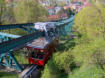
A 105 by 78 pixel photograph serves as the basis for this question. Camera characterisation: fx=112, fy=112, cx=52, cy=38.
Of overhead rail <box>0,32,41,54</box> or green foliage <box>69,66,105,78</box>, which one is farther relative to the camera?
green foliage <box>69,66,105,78</box>

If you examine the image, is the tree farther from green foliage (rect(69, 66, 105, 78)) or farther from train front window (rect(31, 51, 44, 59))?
green foliage (rect(69, 66, 105, 78))

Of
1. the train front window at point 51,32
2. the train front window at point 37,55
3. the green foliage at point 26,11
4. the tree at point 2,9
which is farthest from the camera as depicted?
the green foliage at point 26,11

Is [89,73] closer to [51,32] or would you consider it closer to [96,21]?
[96,21]

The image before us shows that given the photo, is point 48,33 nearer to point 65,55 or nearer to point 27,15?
point 65,55

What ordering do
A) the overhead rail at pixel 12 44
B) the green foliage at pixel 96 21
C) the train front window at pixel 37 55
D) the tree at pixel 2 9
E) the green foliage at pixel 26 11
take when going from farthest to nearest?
the green foliage at pixel 26 11
the tree at pixel 2 9
the train front window at pixel 37 55
the green foliage at pixel 96 21
the overhead rail at pixel 12 44

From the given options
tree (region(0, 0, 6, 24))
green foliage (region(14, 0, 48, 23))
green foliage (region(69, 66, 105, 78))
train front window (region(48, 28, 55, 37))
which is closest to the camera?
green foliage (region(69, 66, 105, 78))

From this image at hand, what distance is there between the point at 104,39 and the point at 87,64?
2.39m

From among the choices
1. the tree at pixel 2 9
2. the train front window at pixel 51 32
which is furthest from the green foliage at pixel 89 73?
the tree at pixel 2 9

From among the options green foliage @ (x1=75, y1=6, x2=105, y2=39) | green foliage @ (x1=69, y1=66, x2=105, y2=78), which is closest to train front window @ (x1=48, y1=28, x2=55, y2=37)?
green foliage @ (x1=75, y1=6, x2=105, y2=39)

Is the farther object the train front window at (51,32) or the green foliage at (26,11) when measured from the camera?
the green foliage at (26,11)

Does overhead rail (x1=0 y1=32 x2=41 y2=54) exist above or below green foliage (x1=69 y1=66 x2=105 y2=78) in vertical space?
above

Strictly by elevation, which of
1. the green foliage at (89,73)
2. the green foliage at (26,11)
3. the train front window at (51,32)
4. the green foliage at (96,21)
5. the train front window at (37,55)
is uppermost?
the green foliage at (26,11)

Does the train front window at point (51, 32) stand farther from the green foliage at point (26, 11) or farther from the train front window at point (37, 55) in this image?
the green foliage at point (26, 11)

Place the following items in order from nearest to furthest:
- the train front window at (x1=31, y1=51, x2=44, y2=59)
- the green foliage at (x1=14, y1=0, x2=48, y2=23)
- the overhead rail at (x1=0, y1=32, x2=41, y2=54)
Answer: the overhead rail at (x1=0, y1=32, x2=41, y2=54), the train front window at (x1=31, y1=51, x2=44, y2=59), the green foliage at (x1=14, y1=0, x2=48, y2=23)
